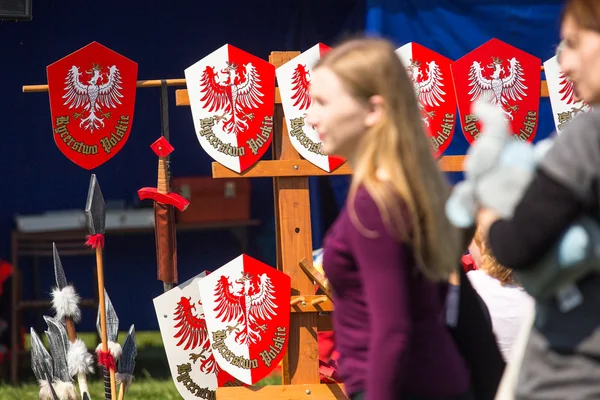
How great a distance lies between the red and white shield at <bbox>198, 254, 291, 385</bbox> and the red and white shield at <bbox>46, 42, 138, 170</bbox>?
2.03ft

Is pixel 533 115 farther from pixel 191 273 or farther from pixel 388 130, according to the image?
pixel 191 273

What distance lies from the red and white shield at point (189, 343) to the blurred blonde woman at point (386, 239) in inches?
74.9

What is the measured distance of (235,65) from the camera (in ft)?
11.4

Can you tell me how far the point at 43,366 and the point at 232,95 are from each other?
1.16m

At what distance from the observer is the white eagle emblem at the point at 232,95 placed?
3434 millimetres

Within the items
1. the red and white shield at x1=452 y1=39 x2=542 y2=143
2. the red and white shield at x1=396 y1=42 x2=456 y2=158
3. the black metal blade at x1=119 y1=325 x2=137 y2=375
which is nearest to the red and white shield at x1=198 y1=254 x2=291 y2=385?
the black metal blade at x1=119 y1=325 x2=137 y2=375

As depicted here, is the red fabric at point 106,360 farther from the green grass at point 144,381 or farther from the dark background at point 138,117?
the dark background at point 138,117

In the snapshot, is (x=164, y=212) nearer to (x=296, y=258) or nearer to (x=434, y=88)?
(x=296, y=258)

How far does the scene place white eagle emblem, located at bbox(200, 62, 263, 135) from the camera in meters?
3.43

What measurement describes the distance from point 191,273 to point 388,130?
4823 mm

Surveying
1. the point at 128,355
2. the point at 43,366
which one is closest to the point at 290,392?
the point at 128,355

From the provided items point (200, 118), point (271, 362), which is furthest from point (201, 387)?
point (200, 118)

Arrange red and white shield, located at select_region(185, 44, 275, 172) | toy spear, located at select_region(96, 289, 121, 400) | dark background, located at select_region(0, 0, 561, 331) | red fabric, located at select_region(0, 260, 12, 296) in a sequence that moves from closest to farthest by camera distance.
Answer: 1. toy spear, located at select_region(96, 289, 121, 400)
2. red and white shield, located at select_region(185, 44, 275, 172)
3. red fabric, located at select_region(0, 260, 12, 296)
4. dark background, located at select_region(0, 0, 561, 331)

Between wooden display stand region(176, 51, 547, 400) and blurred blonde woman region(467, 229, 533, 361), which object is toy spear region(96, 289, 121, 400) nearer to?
wooden display stand region(176, 51, 547, 400)
